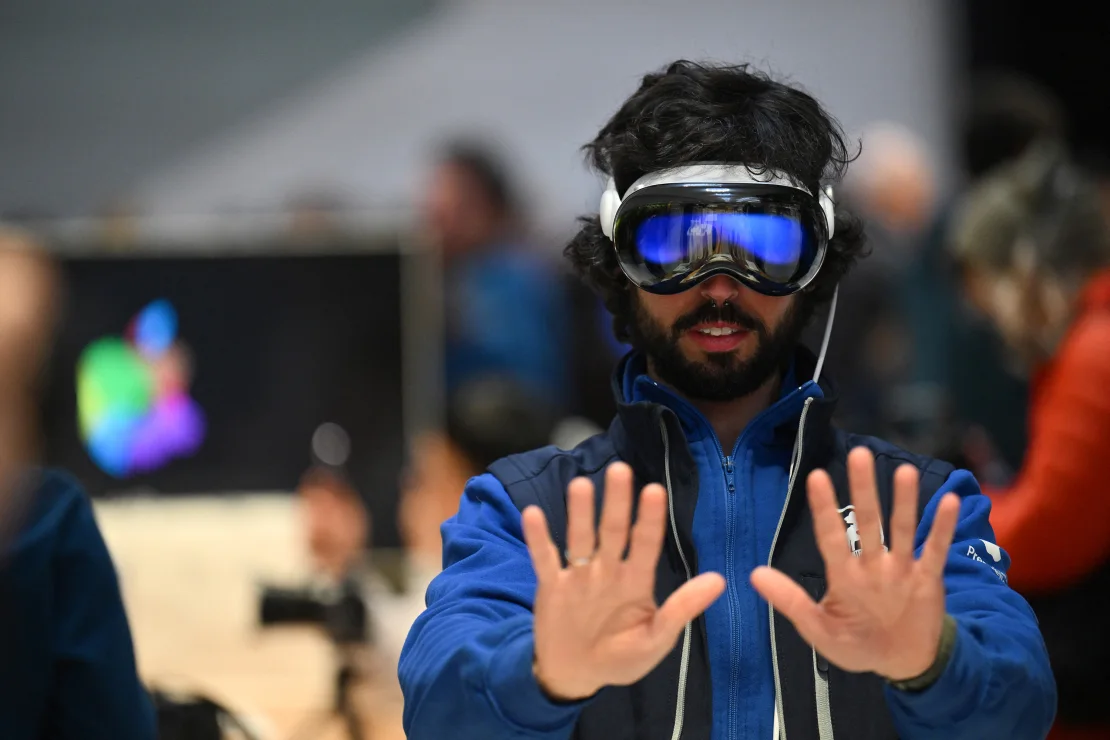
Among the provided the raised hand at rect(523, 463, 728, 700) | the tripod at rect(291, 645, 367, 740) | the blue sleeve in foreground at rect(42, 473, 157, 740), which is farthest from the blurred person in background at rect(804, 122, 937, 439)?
the raised hand at rect(523, 463, 728, 700)

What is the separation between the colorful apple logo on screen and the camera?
3.45 m

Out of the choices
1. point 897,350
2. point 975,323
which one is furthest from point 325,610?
point 897,350

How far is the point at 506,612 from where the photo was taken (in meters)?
1.64

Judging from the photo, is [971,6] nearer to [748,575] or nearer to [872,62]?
[872,62]

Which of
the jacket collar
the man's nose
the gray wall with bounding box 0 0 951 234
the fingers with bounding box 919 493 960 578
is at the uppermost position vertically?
the gray wall with bounding box 0 0 951 234

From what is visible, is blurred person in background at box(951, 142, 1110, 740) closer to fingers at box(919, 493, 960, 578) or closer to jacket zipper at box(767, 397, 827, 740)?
jacket zipper at box(767, 397, 827, 740)

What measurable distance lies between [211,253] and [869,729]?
8.37 feet

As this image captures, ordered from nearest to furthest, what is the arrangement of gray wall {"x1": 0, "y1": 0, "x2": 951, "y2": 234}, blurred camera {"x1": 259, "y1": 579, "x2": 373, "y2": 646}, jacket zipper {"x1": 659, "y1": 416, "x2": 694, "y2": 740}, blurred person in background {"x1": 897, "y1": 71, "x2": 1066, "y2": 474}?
jacket zipper {"x1": 659, "y1": 416, "x2": 694, "y2": 740} → blurred camera {"x1": 259, "y1": 579, "x2": 373, "y2": 646} → blurred person in background {"x1": 897, "y1": 71, "x2": 1066, "y2": 474} → gray wall {"x1": 0, "y1": 0, "x2": 951, "y2": 234}

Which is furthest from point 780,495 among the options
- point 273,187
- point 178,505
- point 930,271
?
point 273,187

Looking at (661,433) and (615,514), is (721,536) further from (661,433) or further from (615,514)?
(615,514)

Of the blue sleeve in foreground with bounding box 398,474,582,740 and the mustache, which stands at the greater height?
the mustache

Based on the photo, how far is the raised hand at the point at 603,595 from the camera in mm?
1432

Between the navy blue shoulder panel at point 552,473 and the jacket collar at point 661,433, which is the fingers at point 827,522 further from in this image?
the navy blue shoulder panel at point 552,473

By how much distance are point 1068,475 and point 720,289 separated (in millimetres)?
1101
